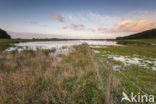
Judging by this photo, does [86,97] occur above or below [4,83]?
below

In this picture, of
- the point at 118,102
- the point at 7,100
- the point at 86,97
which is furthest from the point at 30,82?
the point at 118,102

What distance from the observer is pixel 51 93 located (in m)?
3.42

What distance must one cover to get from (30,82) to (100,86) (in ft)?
11.4

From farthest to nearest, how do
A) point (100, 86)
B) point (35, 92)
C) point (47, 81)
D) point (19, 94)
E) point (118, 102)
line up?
point (47, 81) → point (100, 86) → point (35, 92) → point (19, 94) → point (118, 102)

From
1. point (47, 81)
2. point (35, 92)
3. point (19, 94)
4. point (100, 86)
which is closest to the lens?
point (19, 94)

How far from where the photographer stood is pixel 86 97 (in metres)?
3.46

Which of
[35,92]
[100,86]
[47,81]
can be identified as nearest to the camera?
[35,92]

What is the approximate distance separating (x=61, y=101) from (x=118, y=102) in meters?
2.15

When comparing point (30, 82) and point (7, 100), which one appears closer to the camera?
point (7, 100)

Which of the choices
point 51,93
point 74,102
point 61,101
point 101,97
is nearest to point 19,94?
point 51,93

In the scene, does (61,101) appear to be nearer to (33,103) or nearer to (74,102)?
(74,102)

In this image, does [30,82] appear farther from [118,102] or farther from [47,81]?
[118,102]

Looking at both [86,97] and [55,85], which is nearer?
[86,97]

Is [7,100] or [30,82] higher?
A: [30,82]
